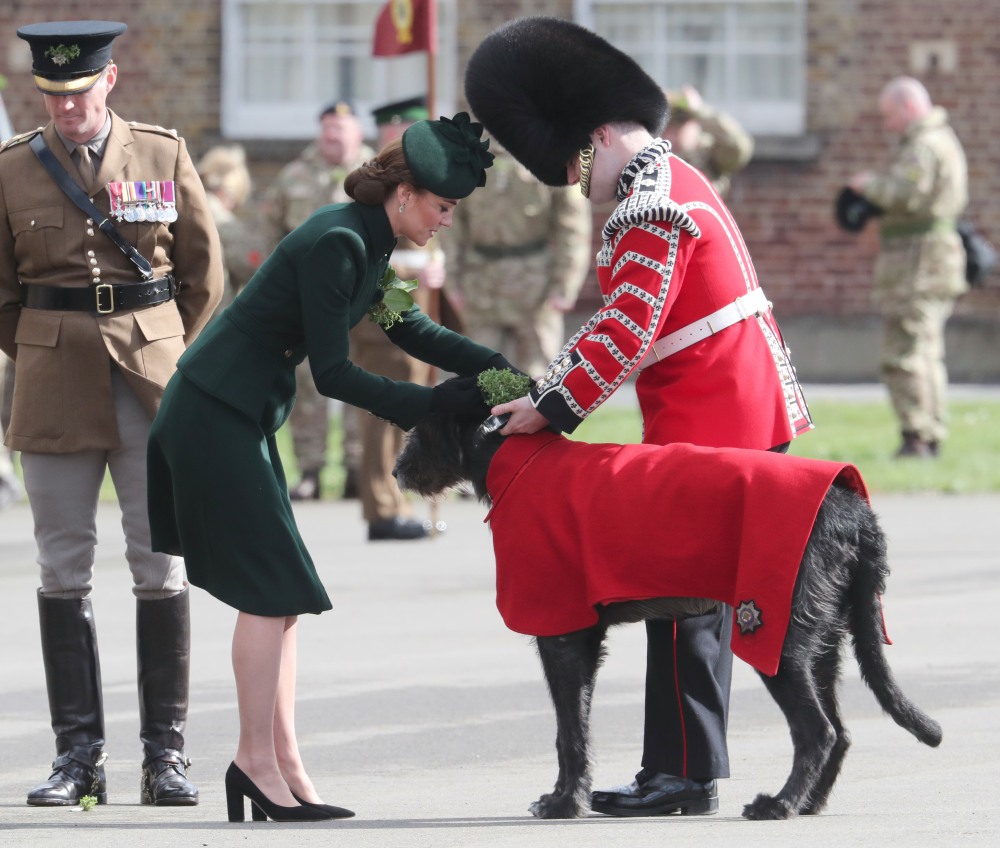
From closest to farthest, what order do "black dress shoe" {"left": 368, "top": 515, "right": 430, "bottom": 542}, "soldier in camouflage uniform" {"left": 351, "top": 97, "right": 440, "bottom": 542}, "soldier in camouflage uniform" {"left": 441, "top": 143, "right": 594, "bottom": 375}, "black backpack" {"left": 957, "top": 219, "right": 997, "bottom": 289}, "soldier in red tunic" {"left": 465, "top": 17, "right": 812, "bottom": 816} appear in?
"soldier in red tunic" {"left": 465, "top": 17, "right": 812, "bottom": 816}
"soldier in camouflage uniform" {"left": 351, "top": 97, "right": 440, "bottom": 542}
"black dress shoe" {"left": 368, "top": 515, "right": 430, "bottom": 542}
"soldier in camouflage uniform" {"left": 441, "top": 143, "right": 594, "bottom": 375}
"black backpack" {"left": 957, "top": 219, "right": 997, "bottom": 289}

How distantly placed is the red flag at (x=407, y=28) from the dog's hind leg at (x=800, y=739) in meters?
7.62

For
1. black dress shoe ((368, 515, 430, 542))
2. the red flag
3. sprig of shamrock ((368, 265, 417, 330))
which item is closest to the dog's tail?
sprig of shamrock ((368, 265, 417, 330))

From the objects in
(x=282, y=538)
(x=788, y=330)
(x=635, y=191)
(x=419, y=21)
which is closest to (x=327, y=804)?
(x=282, y=538)

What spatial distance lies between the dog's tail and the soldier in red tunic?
1.41 ft

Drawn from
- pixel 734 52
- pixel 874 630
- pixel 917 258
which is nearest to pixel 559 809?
pixel 874 630

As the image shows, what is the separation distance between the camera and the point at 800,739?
5.44 metres

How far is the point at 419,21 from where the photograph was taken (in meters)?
12.4

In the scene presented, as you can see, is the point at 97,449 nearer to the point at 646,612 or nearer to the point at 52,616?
the point at 52,616

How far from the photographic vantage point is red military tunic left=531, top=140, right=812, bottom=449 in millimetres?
5457

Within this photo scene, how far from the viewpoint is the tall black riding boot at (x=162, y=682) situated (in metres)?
6.01

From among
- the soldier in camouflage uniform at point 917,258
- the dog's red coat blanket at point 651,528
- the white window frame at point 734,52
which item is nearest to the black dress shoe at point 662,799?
the dog's red coat blanket at point 651,528

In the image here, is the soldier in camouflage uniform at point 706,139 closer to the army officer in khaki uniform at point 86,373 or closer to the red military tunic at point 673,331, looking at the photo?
the army officer in khaki uniform at point 86,373

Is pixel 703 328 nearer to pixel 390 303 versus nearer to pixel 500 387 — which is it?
pixel 500 387

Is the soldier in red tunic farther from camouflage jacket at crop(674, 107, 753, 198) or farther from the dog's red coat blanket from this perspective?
camouflage jacket at crop(674, 107, 753, 198)
